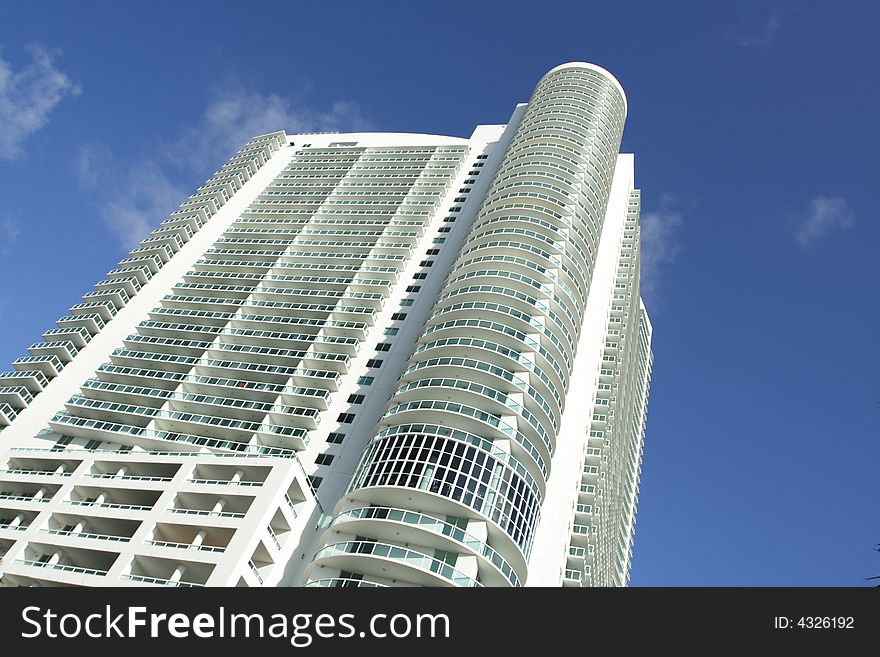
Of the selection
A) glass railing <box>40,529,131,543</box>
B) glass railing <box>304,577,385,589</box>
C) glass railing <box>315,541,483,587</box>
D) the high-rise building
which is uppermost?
the high-rise building

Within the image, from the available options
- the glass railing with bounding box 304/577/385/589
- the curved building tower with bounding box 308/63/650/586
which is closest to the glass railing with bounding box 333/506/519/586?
the curved building tower with bounding box 308/63/650/586

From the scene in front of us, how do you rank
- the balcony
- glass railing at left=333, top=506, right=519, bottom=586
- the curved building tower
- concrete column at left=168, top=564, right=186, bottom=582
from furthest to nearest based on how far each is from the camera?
the curved building tower → glass railing at left=333, top=506, right=519, bottom=586 → the balcony → concrete column at left=168, top=564, right=186, bottom=582

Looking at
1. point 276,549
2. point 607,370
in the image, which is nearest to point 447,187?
point 607,370

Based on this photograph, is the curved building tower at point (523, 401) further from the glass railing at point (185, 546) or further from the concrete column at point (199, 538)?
the concrete column at point (199, 538)

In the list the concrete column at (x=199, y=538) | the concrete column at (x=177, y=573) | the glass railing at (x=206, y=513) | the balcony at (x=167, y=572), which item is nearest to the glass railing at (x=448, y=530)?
the glass railing at (x=206, y=513)

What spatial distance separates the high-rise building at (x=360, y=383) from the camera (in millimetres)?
53500

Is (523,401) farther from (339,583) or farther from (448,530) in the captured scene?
(339,583)

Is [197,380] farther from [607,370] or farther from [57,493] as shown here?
[607,370]

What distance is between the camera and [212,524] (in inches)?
2084

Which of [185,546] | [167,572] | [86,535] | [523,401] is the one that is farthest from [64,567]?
[523,401]

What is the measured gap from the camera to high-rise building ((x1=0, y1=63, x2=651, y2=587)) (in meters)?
53.5

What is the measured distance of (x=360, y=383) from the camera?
75750 millimetres

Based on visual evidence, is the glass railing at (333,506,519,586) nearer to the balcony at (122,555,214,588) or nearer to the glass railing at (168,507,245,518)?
the glass railing at (168,507,245,518)

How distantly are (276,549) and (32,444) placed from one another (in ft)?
115
